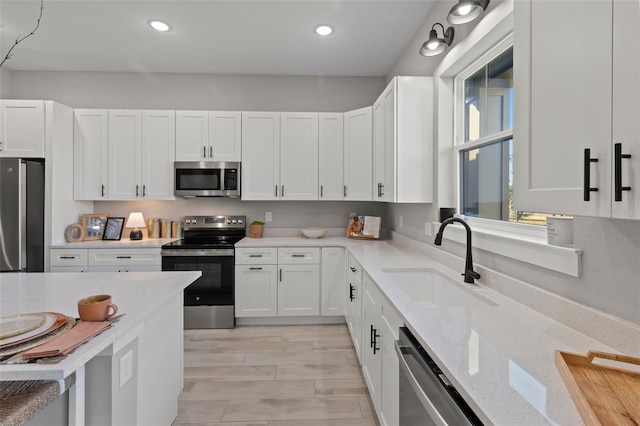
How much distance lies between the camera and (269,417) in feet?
6.79

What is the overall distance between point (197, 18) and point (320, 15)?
1020mm

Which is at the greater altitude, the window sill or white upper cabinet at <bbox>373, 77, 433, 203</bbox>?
white upper cabinet at <bbox>373, 77, 433, 203</bbox>

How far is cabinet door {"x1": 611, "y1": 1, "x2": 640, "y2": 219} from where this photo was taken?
2.16ft

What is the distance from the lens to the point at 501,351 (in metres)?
1.00

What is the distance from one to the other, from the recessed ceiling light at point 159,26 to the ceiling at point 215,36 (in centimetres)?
6

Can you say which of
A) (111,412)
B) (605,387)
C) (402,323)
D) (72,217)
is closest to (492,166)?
(402,323)

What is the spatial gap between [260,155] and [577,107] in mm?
3240

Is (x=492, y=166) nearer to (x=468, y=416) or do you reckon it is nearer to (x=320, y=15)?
(x=468, y=416)

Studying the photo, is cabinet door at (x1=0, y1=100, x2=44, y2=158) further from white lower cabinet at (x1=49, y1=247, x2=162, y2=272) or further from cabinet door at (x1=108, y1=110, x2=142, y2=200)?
white lower cabinet at (x1=49, y1=247, x2=162, y2=272)

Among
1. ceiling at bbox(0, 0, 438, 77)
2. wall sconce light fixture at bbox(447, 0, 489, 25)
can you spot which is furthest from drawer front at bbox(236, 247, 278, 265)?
wall sconce light fixture at bbox(447, 0, 489, 25)

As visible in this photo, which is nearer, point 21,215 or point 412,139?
point 412,139

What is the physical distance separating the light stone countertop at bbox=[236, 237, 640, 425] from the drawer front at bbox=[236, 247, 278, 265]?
6.33ft

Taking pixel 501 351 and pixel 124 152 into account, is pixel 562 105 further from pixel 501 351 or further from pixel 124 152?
pixel 124 152

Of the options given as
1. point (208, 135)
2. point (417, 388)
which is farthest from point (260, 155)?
point (417, 388)
